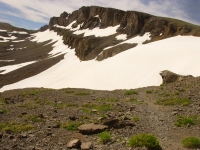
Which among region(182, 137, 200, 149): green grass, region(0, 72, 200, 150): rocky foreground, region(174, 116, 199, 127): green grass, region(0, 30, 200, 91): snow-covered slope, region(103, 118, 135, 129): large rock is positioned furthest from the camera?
region(0, 30, 200, 91): snow-covered slope

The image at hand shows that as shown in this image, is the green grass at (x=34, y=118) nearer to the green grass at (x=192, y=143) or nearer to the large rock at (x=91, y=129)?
the large rock at (x=91, y=129)

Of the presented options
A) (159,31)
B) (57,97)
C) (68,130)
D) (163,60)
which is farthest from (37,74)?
(68,130)

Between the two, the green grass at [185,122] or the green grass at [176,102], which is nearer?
the green grass at [185,122]

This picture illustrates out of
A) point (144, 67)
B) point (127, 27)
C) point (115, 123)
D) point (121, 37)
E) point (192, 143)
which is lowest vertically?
point (115, 123)

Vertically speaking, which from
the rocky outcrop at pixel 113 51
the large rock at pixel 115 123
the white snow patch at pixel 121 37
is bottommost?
the large rock at pixel 115 123

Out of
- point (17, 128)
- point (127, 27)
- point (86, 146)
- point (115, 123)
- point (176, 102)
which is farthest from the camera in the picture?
point (127, 27)

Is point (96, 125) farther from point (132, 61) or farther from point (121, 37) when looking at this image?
point (121, 37)

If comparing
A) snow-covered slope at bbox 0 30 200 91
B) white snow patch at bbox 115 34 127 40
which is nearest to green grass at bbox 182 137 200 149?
snow-covered slope at bbox 0 30 200 91

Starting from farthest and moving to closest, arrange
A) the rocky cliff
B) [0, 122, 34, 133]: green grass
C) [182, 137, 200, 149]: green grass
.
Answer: the rocky cliff < [0, 122, 34, 133]: green grass < [182, 137, 200, 149]: green grass

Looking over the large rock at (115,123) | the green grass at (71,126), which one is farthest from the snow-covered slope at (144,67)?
the green grass at (71,126)

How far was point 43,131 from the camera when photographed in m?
10.9

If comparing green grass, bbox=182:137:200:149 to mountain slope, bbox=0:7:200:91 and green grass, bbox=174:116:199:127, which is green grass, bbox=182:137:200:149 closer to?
green grass, bbox=174:116:199:127

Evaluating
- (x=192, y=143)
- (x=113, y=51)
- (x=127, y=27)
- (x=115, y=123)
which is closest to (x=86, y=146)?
(x=115, y=123)

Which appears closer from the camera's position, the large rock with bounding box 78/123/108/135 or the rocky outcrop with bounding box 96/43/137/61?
the large rock with bounding box 78/123/108/135
